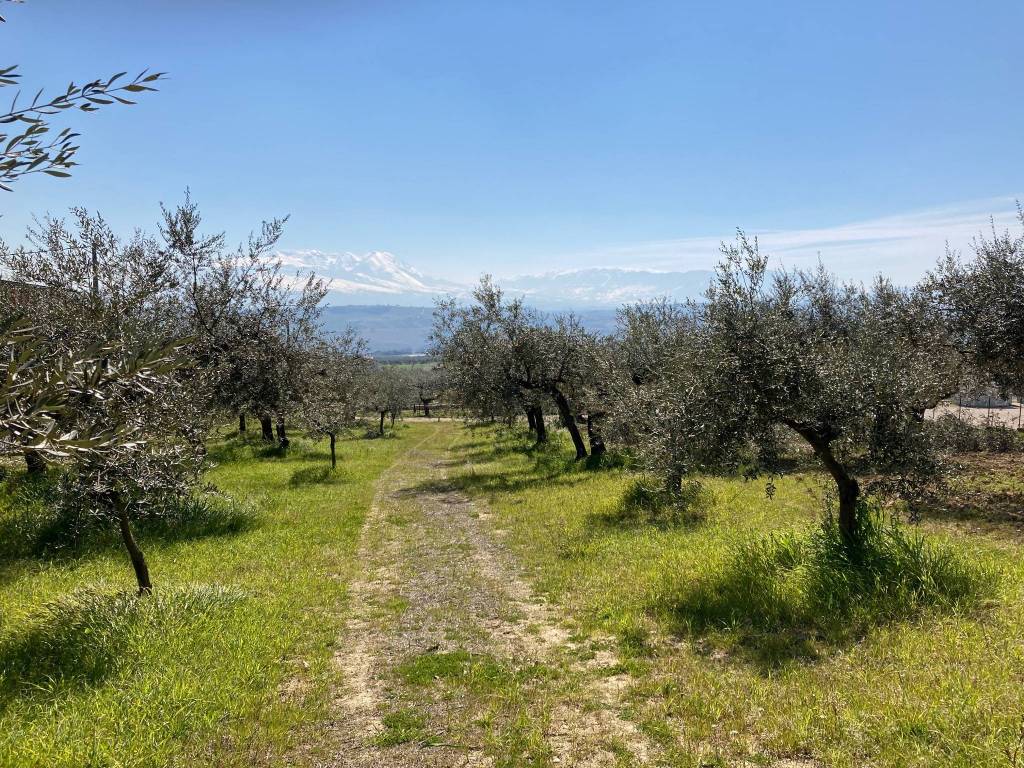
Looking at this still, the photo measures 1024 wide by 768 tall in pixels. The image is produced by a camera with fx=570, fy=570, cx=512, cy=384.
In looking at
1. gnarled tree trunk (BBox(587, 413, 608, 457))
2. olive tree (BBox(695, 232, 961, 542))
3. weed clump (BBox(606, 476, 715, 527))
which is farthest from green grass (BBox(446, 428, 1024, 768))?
gnarled tree trunk (BBox(587, 413, 608, 457))

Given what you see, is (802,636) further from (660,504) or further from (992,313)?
(992,313)

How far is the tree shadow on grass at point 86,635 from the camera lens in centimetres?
731

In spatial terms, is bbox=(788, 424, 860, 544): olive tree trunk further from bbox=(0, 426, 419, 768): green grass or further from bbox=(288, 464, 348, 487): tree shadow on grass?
bbox=(288, 464, 348, 487): tree shadow on grass

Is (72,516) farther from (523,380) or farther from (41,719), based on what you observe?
(523,380)

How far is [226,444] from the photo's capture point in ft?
119

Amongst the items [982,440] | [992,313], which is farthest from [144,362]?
[982,440]

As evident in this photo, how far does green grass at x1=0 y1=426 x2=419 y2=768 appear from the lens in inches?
245

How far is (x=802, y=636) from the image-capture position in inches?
336

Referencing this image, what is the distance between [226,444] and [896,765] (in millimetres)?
37734

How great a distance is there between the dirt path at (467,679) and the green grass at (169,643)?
668 mm

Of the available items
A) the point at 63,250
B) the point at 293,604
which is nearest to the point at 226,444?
the point at 63,250

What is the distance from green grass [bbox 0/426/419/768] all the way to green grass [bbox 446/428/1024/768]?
4526mm

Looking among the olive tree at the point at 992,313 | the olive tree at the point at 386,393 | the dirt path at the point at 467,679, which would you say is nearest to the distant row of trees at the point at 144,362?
the dirt path at the point at 467,679

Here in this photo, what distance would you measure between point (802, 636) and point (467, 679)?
501 cm
